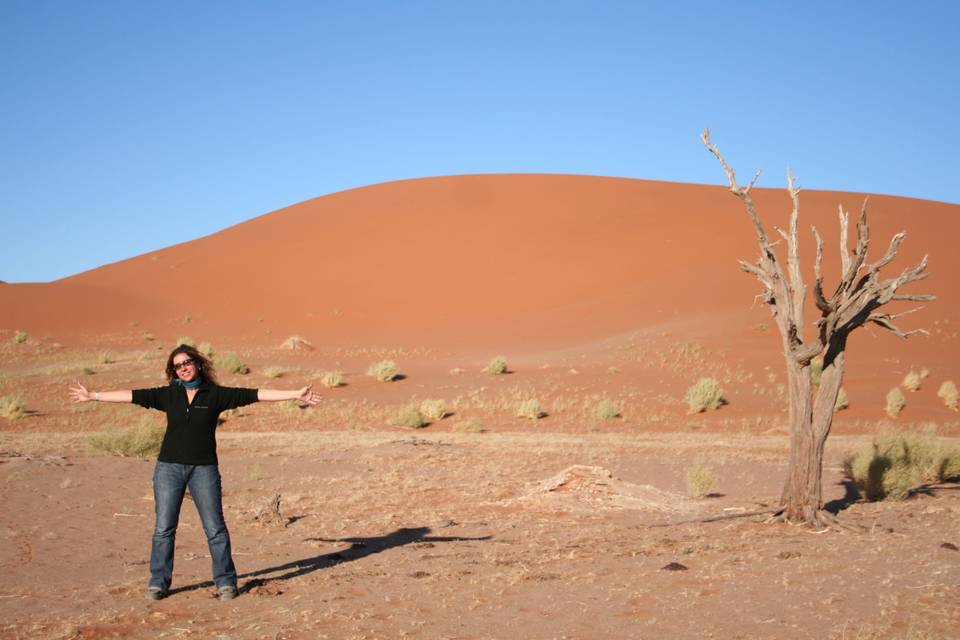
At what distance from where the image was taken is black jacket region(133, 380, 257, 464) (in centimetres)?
638

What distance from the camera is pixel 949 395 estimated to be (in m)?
23.6

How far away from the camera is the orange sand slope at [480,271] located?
44.0 metres

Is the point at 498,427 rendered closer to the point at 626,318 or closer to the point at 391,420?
the point at 391,420

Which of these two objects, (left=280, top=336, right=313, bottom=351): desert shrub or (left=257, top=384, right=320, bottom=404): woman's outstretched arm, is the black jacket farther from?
(left=280, top=336, right=313, bottom=351): desert shrub

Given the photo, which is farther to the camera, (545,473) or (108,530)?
(545,473)

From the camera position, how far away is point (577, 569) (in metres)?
7.40

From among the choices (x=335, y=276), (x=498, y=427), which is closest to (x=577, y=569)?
(x=498, y=427)

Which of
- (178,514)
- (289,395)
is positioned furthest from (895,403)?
(178,514)

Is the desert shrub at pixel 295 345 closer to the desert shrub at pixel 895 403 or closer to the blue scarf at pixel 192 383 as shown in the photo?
the desert shrub at pixel 895 403

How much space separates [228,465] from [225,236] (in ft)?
204

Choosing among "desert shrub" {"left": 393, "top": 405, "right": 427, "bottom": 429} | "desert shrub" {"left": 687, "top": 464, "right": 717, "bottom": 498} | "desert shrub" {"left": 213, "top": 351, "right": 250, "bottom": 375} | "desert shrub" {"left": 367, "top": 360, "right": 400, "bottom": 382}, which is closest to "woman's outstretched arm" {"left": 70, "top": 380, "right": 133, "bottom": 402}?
"desert shrub" {"left": 687, "top": 464, "right": 717, "bottom": 498}

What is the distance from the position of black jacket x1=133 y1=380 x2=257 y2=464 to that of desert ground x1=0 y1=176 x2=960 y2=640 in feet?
3.46

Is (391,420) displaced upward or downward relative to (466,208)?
downward

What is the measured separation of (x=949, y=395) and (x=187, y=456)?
2259 centimetres
